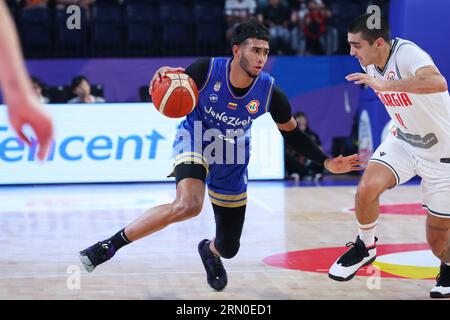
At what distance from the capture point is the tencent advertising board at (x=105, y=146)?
1231cm

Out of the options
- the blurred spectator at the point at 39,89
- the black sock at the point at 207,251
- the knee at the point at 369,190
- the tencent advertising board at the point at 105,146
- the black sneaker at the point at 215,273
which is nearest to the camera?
the knee at the point at 369,190

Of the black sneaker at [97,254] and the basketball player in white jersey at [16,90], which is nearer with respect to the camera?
the basketball player in white jersey at [16,90]

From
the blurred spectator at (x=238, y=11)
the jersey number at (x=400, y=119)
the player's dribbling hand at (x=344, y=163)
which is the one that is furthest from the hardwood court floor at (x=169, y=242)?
the blurred spectator at (x=238, y=11)

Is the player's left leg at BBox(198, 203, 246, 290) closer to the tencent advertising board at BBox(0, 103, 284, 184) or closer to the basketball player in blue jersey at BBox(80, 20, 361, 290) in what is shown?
the basketball player in blue jersey at BBox(80, 20, 361, 290)

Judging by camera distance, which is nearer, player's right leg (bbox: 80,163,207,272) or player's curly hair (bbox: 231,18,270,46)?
player's right leg (bbox: 80,163,207,272)

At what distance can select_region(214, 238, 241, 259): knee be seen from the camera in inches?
203

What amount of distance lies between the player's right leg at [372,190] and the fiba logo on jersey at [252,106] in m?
0.84

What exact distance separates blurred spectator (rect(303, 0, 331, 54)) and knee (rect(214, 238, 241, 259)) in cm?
967

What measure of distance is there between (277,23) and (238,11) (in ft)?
2.52

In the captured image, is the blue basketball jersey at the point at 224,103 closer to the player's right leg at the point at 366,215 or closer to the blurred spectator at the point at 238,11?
the player's right leg at the point at 366,215

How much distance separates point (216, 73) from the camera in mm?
5121

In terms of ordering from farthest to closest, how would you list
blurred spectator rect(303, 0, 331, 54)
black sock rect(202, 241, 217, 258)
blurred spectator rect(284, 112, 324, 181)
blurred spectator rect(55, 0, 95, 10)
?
blurred spectator rect(303, 0, 331, 54) < blurred spectator rect(284, 112, 324, 181) < blurred spectator rect(55, 0, 95, 10) < black sock rect(202, 241, 217, 258)

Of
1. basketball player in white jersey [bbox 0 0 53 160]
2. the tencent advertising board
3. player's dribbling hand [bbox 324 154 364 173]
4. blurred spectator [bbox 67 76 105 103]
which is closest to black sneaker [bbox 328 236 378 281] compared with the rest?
player's dribbling hand [bbox 324 154 364 173]

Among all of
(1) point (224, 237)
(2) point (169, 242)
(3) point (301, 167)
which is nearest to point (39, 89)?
(3) point (301, 167)
